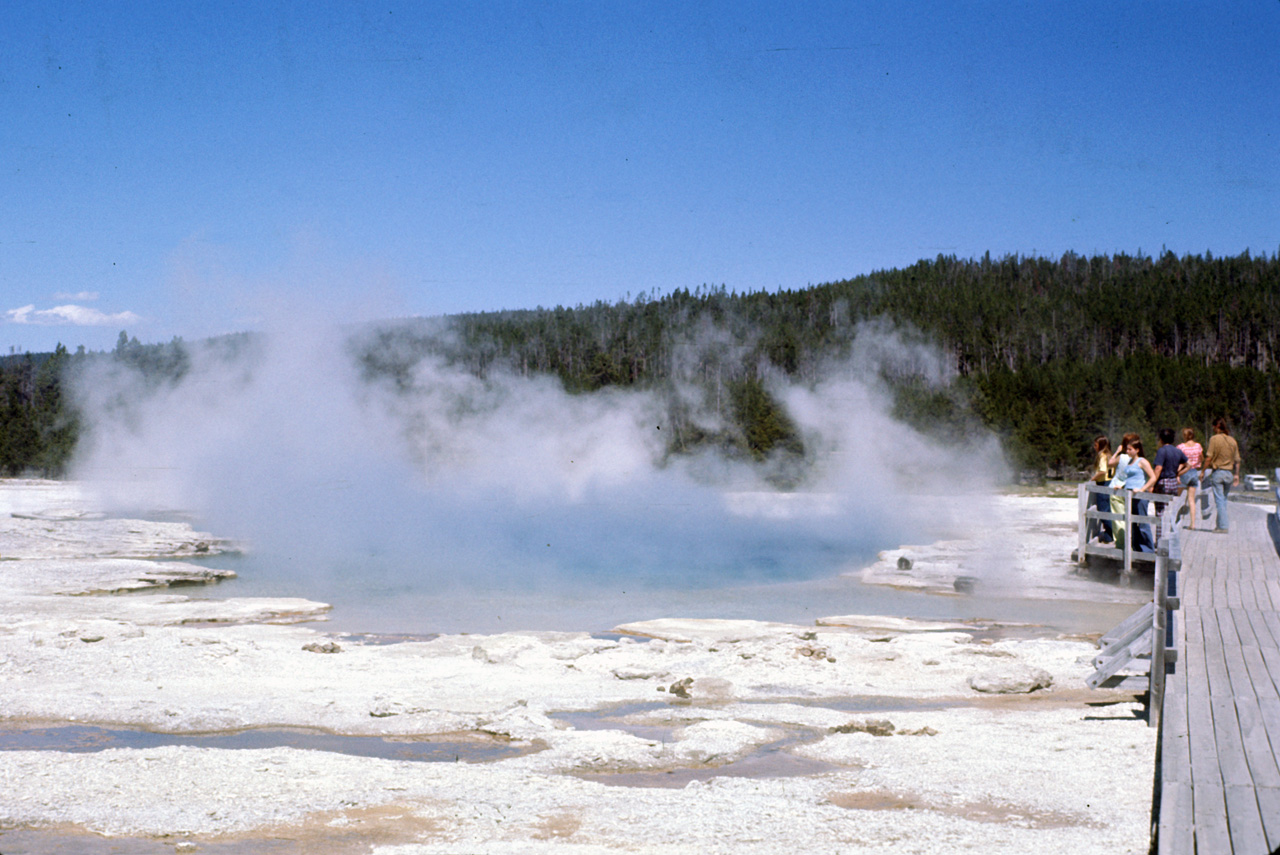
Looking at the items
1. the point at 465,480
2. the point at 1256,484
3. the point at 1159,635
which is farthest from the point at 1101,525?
the point at 465,480

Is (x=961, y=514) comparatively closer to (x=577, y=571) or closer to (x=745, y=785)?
(x=577, y=571)

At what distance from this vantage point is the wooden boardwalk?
4.02m

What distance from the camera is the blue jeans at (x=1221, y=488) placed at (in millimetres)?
12836

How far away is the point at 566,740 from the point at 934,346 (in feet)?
282

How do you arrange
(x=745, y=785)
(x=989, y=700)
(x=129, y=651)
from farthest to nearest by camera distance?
1. (x=129, y=651)
2. (x=989, y=700)
3. (x=745, y=785)

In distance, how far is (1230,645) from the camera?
7.12 m

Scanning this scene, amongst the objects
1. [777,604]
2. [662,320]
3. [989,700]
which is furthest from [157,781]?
[662,320]

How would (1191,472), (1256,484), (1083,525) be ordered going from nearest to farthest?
1. (1191,472)
2. (1083,525)
3. (1256,484)

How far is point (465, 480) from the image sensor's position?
1404 inches

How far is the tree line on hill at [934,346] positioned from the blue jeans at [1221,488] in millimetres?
25712

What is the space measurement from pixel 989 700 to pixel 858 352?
272 ft

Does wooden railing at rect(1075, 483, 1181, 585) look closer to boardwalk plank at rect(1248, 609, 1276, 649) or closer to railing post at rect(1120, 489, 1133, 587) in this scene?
railing post at rect(1120, 489, 1133, 587)

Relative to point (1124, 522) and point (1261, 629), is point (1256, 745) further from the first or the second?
point (1124, 522)

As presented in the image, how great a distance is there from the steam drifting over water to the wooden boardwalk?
898cm
